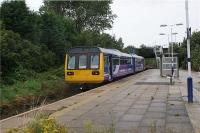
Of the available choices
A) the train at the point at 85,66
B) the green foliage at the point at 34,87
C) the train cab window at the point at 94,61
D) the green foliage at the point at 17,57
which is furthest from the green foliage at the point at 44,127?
the train cab window at the point at 94,61

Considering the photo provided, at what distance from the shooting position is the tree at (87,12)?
72438 millimetres

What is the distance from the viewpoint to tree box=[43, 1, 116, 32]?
2852 inches

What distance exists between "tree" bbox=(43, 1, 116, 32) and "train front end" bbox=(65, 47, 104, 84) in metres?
39.9

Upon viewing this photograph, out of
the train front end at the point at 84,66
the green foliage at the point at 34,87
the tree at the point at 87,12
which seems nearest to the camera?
the green foliage at the point at 34,87

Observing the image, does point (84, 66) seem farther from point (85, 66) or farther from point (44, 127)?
Result: point (44, 127)

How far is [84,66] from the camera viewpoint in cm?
3138

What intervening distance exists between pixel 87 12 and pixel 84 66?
42587mm

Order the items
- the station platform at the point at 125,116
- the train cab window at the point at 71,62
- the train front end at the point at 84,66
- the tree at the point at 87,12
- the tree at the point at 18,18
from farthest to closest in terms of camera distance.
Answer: the tree at the point at 87,12
the tree at the point at 18,18
the train cab window at the point at 71,62
the train front end at the point at 84,66
the station platform at the point at 125,116

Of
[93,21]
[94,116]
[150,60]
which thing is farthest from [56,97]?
[150,60]

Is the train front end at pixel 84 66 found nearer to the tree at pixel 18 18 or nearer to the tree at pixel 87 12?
the tree at pixel 18 18

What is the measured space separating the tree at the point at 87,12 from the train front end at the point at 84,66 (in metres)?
39.9

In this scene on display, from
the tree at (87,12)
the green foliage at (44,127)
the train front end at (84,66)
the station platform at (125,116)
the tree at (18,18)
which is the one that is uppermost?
the tree at (87,12)

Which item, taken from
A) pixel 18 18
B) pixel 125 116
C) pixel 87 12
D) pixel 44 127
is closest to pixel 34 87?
pixel 18 18

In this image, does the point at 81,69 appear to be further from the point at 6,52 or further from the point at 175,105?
the point at 175,105
